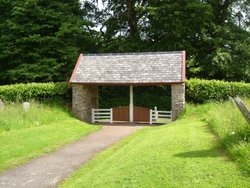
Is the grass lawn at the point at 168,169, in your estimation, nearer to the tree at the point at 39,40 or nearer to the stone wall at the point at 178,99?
the stone wall at the point at 178,99

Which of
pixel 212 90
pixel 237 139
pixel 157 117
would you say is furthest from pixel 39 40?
pixel 237 139

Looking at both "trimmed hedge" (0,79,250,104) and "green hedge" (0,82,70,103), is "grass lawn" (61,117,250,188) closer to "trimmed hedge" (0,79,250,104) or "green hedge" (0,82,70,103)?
"trimmed hedge" (0,79,250,104)

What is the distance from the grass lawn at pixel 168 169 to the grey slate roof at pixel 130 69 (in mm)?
12118

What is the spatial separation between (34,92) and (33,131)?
29.9ft

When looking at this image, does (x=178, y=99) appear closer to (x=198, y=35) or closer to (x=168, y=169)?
(x=198, y=35)

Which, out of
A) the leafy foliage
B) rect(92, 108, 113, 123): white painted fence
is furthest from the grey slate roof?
the leafy foliage

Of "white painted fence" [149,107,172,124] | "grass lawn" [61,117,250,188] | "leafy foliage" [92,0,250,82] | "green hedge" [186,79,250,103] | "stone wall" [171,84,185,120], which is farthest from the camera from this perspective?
"leafy foliage" [92,0,250,82]

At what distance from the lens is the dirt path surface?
403 inches

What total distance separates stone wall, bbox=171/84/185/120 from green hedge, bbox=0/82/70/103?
732 centimetres

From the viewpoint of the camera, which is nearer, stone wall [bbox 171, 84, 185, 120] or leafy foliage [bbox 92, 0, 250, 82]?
stone wall [bbox 171, 84, 185, 120]

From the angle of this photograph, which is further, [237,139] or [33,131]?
[33,131]

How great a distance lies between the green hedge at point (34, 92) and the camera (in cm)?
2644

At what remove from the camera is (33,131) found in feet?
58.1

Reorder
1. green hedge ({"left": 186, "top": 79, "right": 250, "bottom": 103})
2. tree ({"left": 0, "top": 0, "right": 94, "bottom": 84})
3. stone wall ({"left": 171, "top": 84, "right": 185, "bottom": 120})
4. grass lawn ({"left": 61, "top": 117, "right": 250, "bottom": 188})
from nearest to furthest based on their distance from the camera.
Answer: grass lawn ({"left": 61, "top": 117, "right": 250, "bottom": 188}) < stone wall ({"left": 171, "top": 84, "right": 185, "bottom": 120}) < green hedge ({"left": 186, "top": 79, "right": 250, "bottom": 103}) < tree ({"left": 0, "top": 0, "right": 94, "bottom": 84})
